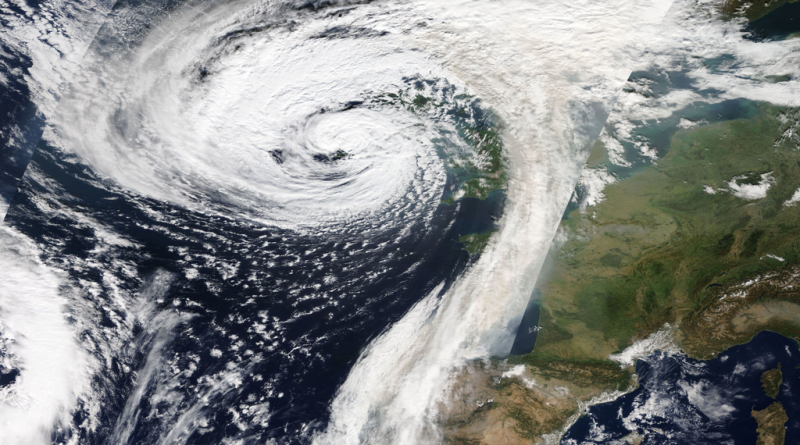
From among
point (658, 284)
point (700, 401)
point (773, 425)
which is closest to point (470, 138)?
point (658, 284)

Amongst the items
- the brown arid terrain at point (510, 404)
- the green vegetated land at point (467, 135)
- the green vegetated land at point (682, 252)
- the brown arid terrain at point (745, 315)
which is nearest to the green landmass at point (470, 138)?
the green vegetated land at point (467, 135)

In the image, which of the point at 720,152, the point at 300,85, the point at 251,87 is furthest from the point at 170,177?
the point at 720,152

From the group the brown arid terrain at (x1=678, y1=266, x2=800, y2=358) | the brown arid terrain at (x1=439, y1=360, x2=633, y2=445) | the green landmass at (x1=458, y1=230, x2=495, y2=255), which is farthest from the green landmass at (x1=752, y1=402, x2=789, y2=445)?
the green landmass at (x1=458, y1=230, x2=495, y2=255)

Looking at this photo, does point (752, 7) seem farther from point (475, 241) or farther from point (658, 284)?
A: point (475, 241)

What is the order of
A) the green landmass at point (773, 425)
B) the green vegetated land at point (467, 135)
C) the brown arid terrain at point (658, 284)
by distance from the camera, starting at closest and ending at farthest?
the green landmass at point (773, 425), the brown arid terrain at point (658, 284), the green vegetated land at point (467, 135)

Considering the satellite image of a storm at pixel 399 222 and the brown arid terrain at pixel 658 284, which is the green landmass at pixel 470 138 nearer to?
the satellite image of a storm at pixel 399 222

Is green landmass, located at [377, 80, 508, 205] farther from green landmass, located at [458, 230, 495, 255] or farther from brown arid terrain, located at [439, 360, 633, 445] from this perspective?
brown arid terrain, located at [439, 360, 633, 445]

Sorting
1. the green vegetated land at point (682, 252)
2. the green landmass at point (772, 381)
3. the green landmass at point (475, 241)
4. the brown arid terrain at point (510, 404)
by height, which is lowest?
the green landmass at point (772, 381)
